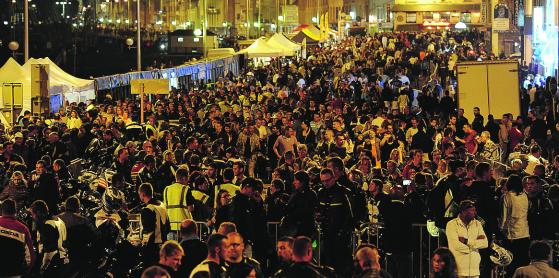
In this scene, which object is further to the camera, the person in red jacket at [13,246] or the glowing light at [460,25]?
the glowing light at [460,25]

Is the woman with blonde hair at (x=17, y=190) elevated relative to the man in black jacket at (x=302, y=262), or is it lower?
elevated

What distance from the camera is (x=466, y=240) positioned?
12516 mm

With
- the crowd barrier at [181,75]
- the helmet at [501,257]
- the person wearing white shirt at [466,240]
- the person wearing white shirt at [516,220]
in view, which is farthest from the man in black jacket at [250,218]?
the crowd barrier at [181,75]

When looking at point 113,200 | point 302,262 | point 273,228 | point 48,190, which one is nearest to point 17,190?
point 48,190

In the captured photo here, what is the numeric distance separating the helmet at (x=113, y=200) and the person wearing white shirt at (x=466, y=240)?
539cm

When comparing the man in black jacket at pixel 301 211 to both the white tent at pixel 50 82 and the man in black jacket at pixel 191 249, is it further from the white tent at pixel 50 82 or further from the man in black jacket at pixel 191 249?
the white tent at pixel 50 82

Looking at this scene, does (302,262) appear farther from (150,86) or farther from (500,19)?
(500,19)

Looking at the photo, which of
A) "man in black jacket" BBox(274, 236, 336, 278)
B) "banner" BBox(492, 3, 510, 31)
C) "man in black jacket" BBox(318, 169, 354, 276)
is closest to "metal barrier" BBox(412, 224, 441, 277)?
"man in black jacket" BBox(318, 169, 354, 276)

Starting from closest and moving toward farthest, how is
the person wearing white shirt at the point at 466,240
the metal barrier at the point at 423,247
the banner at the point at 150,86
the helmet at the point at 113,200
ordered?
the person wearing white shirt at the point at 466,240, the metal barrier at the point at 423,247, the helmet at the point at 113,200, the banner at the point at 150,86

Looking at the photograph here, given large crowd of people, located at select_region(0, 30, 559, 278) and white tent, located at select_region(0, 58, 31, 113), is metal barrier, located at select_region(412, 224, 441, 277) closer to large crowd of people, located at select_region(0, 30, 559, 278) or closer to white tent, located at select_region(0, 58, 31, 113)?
large crowd of people, located at select_region(0, 30, 559, 278)

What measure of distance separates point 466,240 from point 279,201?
9.99 feet

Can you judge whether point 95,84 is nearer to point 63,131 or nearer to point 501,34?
point 63,131

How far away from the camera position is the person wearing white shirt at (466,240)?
493 inches

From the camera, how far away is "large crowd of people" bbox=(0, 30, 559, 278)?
1224 centimetres
